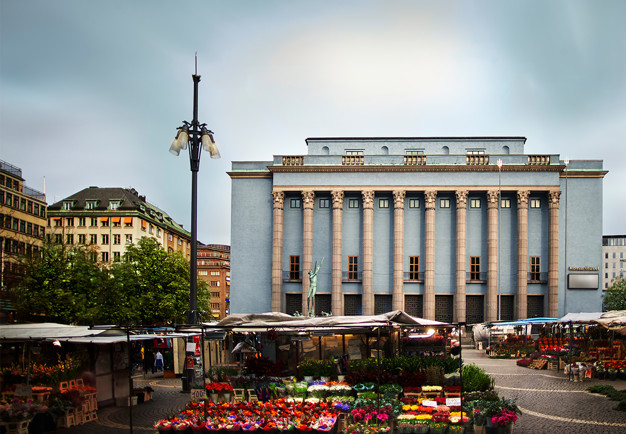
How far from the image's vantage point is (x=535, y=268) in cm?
6019

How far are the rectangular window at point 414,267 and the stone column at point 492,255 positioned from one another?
6.84m

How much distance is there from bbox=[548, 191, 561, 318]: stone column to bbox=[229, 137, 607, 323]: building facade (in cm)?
10

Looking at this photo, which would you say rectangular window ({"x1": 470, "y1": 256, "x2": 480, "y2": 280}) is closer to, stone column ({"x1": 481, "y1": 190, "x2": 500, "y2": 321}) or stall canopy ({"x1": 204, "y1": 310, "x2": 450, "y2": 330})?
stone column ({"x1": 481, "y1": 190, "x2": 500, "y2": 321})

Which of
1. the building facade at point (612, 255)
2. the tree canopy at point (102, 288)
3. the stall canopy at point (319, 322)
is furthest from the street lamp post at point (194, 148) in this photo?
the building facade at point (612, 255)

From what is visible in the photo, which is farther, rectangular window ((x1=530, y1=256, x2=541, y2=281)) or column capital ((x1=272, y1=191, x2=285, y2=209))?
column capital ((x1=272, y1=191, x2=285, y2=209))

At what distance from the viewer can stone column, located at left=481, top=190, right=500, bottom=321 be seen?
192 feet

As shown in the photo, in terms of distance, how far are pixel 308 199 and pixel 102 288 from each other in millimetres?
22208

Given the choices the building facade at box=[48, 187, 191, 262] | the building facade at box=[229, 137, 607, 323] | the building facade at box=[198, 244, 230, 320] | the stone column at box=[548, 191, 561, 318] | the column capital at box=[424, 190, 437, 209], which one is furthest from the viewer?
the building facade at box=[198, 244, 230, 320]

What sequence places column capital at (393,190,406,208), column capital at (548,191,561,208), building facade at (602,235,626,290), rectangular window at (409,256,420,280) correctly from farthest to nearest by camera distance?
1. building facade at (602,235,626,290)
2. rectangular window at (409,256,420,280)
3. column capital at (393,190,406,208)
4. column capital at (548,191,561,208)

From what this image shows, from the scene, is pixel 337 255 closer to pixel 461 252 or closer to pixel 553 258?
pixel 461 252

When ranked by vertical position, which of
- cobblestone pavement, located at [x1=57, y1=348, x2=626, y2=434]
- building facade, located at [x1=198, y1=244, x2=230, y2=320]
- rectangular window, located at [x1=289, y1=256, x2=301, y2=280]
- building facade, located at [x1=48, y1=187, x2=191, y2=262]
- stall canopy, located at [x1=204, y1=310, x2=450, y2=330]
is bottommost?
building facade, located at [x1=198, y1=244, x2=230, y2=320]

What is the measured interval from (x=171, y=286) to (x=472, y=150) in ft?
116

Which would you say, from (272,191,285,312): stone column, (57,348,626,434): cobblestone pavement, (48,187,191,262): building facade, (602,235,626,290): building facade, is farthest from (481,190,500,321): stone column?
(602,235,626,290): building facade

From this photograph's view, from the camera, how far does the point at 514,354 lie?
45250 mm
